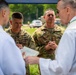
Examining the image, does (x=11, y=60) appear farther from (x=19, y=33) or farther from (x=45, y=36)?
(x=45, y=36)

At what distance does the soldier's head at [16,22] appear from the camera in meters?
5.17

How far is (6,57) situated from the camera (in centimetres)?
258

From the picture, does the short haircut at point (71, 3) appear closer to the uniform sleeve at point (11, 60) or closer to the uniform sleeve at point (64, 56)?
the uniform sleeve at point (64, 56)

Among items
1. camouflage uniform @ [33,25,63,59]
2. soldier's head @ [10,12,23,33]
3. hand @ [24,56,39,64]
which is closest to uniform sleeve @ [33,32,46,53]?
camouflage uniform @ [33,25,63,59]

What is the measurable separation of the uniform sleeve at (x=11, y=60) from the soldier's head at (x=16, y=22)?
2545 mm

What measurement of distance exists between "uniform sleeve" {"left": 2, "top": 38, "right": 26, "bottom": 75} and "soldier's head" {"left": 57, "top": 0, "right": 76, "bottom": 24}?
0.55 metres

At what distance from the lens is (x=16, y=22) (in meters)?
5.19

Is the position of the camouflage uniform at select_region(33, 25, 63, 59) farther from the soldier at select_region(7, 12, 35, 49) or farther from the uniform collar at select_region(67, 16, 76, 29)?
the uniform collar at select_region(67, 16, 76, 29)

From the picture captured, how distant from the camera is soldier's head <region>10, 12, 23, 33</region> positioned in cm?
517

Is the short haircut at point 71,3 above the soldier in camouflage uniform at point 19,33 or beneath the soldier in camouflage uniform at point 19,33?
above

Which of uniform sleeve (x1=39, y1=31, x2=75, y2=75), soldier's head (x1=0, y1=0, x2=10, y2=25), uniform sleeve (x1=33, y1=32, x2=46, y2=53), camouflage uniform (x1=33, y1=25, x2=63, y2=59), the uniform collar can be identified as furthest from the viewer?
camouflage uniform (x1=33, y1=25, x2=63, y2=59)

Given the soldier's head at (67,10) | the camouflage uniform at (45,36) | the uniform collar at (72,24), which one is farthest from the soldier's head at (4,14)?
the camouflage uniform at (45,36)

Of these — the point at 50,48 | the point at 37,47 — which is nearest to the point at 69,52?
the point at 50,48

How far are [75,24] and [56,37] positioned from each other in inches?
112
